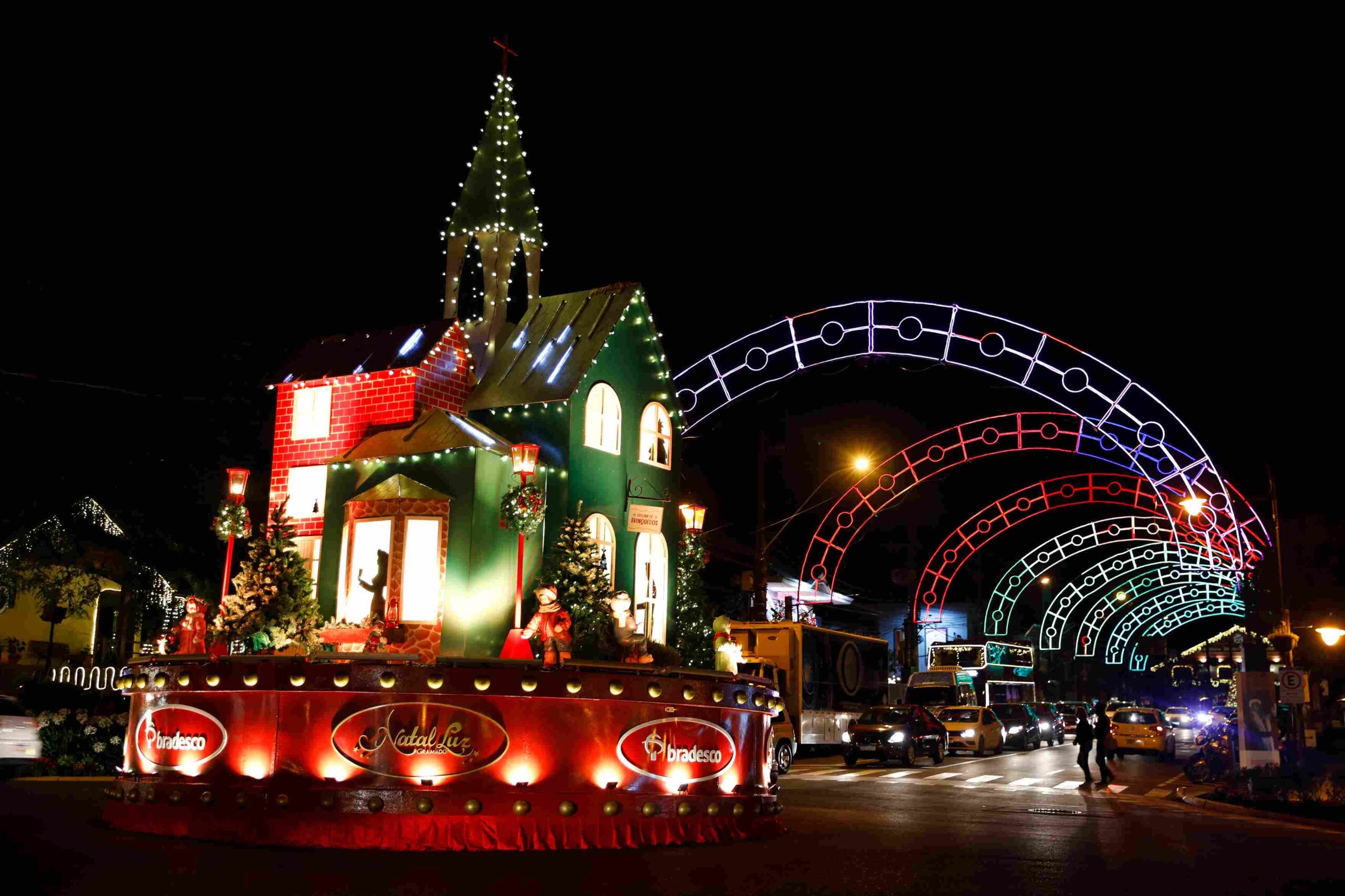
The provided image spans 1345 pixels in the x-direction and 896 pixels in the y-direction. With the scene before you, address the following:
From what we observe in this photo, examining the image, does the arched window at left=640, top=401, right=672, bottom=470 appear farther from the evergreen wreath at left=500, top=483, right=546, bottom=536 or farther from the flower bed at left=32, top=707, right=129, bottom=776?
the flower bed at left=32, top=707, right=129, bottom=776

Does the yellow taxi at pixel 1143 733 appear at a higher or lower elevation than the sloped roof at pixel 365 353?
lower

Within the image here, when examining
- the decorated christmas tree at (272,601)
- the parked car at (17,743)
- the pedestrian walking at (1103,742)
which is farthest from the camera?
the pedestrian walking at (1103,742)

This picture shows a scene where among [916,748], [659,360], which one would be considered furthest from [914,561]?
[659,360]

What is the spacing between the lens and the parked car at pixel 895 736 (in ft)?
105

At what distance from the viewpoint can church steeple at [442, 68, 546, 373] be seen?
26641 millimetres

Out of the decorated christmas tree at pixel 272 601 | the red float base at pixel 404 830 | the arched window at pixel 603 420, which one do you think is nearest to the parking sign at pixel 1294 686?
the arched window at pixel 603 420

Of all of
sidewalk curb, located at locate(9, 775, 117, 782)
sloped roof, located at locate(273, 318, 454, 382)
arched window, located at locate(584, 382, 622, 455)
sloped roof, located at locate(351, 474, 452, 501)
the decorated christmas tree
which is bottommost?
sidewalk curb, located at locate(9, 775, 117, 782)

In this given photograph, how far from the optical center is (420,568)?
2100cm

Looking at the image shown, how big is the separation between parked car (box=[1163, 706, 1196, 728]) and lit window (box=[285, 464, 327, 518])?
44349 mm

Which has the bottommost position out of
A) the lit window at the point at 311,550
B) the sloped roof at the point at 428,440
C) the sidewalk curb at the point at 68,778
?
the sidewalk curb at the point at 68,778

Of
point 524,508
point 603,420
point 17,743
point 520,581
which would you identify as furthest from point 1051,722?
point 17,743

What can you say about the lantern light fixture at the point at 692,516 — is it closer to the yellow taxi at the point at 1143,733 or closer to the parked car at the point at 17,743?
the parked car at the point at 17,743

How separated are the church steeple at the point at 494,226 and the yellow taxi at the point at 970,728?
67.7ft

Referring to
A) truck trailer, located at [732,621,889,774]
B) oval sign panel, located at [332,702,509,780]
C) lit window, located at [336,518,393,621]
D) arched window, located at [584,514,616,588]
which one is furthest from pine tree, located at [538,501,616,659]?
truck trailer, located at [732,621,889,774]
